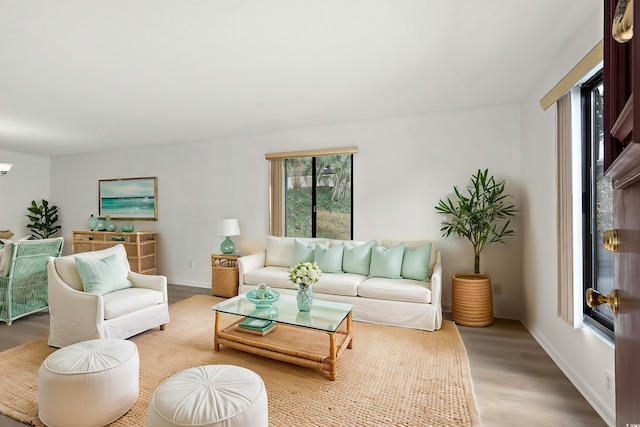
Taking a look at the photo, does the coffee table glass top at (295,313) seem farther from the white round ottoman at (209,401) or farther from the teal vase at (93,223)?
the teal vase at (93,223)

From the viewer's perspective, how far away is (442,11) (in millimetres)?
1999

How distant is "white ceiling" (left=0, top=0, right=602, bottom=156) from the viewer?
6.48 ft

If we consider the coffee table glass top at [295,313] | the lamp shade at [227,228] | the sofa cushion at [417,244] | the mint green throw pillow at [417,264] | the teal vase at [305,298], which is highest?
the lamp shade at [227,228]

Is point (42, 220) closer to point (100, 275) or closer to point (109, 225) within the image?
point (109, 225)

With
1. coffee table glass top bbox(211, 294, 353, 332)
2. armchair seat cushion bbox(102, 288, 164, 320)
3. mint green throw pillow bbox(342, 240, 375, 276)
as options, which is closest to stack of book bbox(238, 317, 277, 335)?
coffee table glass top bbox(211, 294, 353, 332)

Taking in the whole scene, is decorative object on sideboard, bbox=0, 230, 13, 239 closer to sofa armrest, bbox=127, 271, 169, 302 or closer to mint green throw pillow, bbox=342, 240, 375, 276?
sofa armrest, bbox=127, 271, 169, 302

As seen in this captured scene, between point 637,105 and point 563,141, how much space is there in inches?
101

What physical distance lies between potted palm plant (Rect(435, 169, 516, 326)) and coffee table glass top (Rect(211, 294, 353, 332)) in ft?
4.79

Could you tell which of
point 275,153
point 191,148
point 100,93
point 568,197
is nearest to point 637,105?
point 568,197

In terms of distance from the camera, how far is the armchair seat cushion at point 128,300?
2865mm

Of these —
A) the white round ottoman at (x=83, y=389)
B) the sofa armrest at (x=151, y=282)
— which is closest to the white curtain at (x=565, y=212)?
the white round ottoman at (x=83, y=389)

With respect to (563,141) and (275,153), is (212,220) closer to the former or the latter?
(275,153)

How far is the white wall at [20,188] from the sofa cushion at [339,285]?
6544 mm

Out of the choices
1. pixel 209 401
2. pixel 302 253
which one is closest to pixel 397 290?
pixel 302 253
